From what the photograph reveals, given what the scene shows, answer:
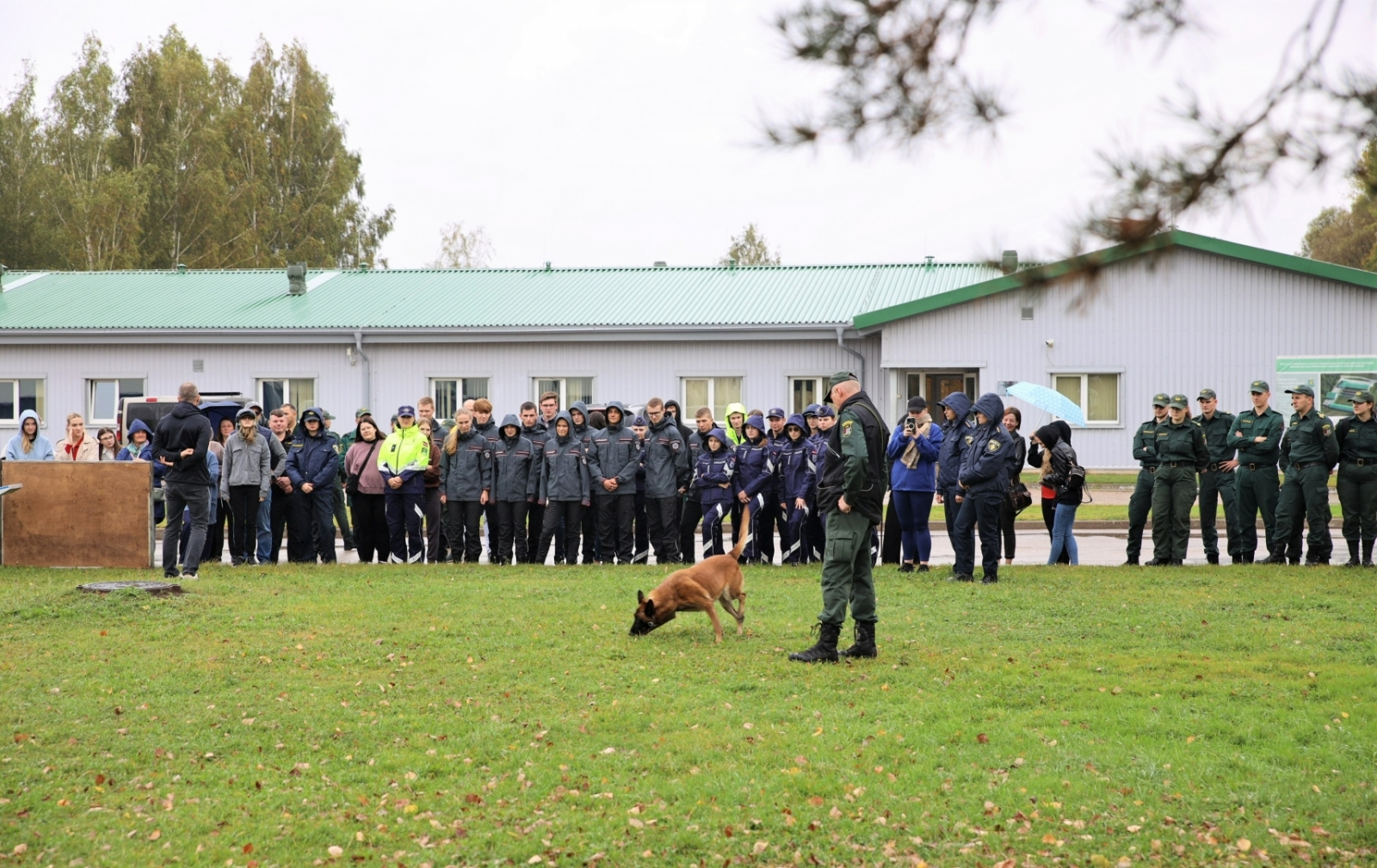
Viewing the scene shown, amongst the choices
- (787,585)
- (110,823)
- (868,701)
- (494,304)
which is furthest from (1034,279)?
(494,304)

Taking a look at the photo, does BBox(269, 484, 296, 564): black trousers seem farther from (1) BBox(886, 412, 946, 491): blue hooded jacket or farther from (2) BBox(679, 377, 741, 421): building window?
(2) BBox(679, 377, 741, 421): building window

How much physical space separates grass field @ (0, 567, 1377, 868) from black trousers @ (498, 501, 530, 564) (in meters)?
3.87

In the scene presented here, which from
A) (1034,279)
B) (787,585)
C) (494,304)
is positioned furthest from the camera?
(494,304)

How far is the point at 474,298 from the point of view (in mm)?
31656

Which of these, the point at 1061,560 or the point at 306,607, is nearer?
the point at 306,607

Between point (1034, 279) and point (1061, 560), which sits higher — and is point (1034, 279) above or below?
above

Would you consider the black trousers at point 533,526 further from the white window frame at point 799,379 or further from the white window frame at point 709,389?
the white window frame at point 799,379

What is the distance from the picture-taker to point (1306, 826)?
5.14 m

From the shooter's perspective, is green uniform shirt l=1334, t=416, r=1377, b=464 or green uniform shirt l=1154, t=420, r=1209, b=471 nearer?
green uniform shirt l=1334, t=416, r=1377, b=464

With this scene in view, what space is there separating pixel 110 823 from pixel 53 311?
30271 mm

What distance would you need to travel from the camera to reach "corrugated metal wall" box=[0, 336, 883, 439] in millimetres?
28266

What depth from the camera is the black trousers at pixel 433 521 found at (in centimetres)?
1475

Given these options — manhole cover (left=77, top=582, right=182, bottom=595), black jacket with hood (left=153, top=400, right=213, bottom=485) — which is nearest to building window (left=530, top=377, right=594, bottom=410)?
black jacket with hood (left=153, top=400, right=213, bottom=485)

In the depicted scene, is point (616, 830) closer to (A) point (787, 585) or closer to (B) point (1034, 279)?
(B) point (1034, 279)
